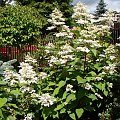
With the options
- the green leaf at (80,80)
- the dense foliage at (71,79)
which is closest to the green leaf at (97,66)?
the dense foliage at (71,79)

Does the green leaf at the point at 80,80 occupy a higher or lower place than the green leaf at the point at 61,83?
higher

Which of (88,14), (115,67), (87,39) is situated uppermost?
(88,14)

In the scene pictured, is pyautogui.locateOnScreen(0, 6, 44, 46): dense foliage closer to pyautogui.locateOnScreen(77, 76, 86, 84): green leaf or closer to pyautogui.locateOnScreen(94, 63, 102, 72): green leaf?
pyautogui.locateOnScreen(94, 63, 102, 72): green leaf

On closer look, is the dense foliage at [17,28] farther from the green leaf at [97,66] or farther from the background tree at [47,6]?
the background tree at [47,6]

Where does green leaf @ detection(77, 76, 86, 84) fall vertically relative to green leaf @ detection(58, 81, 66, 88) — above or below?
above

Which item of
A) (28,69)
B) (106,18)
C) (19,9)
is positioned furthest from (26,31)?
(28,69)

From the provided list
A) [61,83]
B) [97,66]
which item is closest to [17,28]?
[97,66]

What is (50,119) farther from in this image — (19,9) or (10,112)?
(19,9)

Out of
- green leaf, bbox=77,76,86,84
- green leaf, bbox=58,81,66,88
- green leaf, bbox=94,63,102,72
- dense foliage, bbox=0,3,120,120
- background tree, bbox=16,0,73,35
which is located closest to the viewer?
dense foliage, bbox=0,3,120,120

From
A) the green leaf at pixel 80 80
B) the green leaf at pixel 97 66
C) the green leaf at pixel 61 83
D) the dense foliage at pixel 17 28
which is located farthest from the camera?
the dense foliage at pixel 17 28

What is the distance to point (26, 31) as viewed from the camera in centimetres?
1489

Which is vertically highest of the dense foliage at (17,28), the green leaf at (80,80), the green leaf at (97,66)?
the dense foliage at (17,28)

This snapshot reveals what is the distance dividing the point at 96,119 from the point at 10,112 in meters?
1.77

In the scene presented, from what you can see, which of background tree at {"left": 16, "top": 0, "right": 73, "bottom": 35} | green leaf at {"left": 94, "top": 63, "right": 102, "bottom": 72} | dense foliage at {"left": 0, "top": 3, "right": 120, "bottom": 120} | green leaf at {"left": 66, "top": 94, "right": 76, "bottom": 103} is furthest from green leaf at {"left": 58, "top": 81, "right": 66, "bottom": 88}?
background tree at {"left": 16, "top": 0, "right": 73, "bottom": 35}
